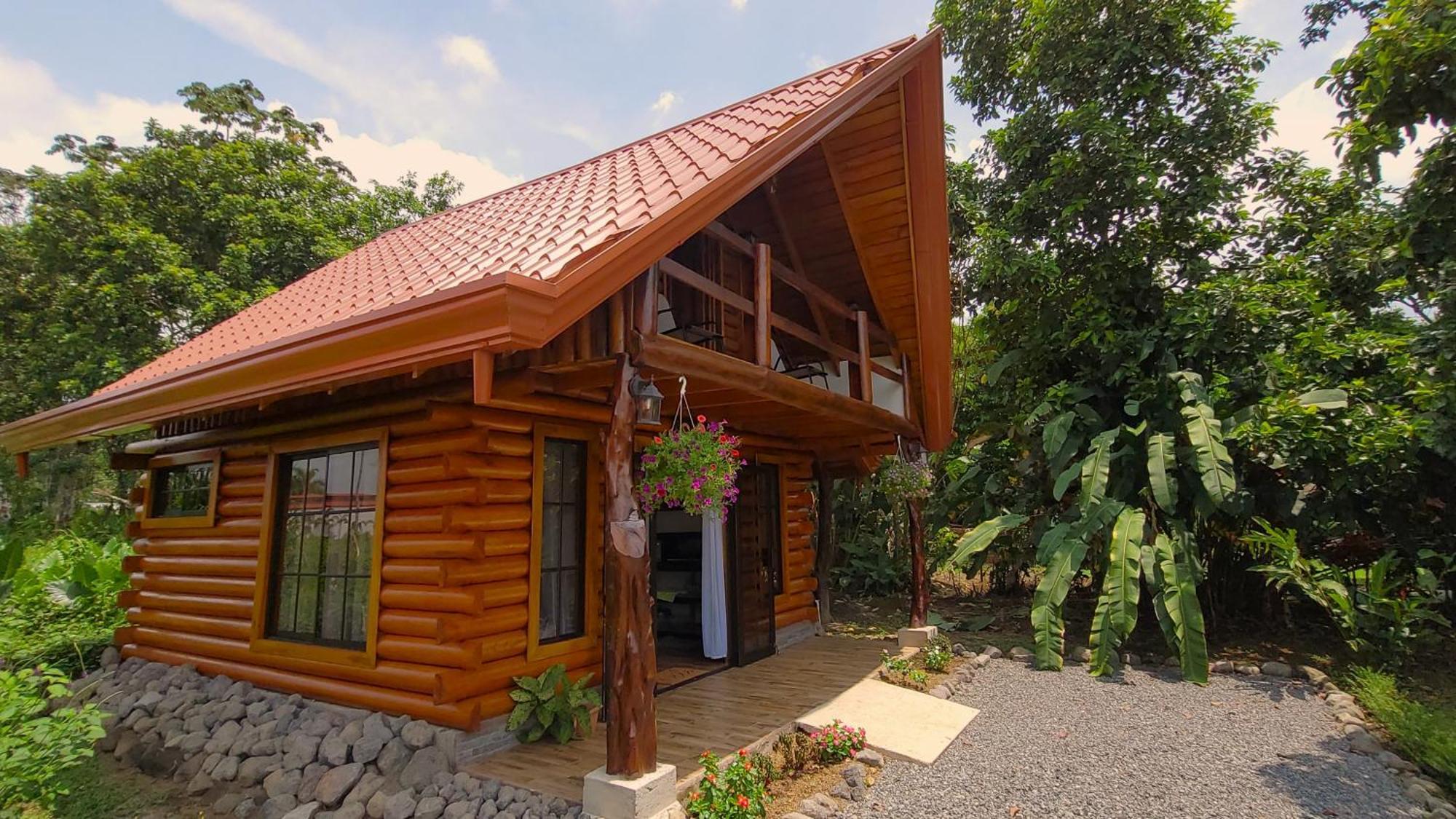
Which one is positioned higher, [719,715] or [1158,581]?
[1158,581]

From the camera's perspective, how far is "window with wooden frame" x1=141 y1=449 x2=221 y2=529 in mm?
6504

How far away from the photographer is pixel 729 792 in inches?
150

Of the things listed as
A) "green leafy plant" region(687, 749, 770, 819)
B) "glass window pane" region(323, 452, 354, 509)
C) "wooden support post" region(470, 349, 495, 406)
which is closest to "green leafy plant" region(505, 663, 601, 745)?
"green leafy plant" region(687, 749, 770, 819)

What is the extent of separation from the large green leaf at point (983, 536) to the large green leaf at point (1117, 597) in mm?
1309

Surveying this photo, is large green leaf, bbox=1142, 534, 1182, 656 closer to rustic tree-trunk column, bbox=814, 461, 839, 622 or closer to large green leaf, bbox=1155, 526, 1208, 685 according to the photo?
large green leaf, bbox=1155, 526, 1208, 685

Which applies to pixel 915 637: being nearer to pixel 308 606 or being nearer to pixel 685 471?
pixel 685 471

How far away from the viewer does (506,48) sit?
723 cm

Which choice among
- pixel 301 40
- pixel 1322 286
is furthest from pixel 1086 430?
pixel 301 40

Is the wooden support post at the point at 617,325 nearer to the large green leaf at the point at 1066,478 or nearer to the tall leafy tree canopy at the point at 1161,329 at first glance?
the tall leafy tree canopy at the point at 1161,329

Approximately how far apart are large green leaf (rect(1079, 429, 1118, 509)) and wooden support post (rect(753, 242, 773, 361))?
4.98 meters

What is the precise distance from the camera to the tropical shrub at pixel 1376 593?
21.5 ft

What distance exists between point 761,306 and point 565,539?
248 cm

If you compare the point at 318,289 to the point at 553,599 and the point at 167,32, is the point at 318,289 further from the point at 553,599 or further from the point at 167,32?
the point at 553,599

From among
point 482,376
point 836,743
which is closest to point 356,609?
point 482,376
